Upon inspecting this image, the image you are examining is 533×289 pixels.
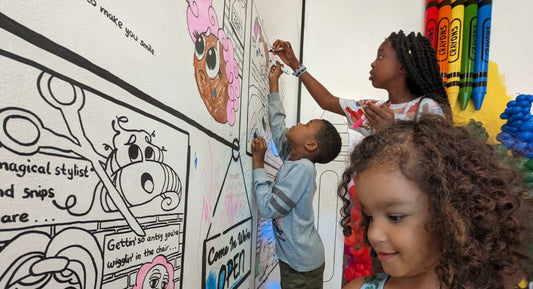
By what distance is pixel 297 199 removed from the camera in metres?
1.05

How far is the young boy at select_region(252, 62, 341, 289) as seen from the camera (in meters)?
1.04

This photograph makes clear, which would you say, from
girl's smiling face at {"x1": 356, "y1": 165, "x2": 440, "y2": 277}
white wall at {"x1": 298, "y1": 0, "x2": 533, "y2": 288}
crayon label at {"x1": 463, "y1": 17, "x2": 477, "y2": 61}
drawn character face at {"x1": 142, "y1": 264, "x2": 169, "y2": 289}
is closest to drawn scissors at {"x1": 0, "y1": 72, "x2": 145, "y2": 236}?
drawn character face at {"x1": 142, "y1": 264, "x2": 169, "y2": 289}

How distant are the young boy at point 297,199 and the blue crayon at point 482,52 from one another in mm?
1108

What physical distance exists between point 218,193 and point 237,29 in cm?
47

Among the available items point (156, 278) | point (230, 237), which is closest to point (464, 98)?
point (230, 237)

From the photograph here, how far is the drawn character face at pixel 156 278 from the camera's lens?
45 cm

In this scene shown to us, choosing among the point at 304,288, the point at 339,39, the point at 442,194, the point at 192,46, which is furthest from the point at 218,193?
the point at 339,39

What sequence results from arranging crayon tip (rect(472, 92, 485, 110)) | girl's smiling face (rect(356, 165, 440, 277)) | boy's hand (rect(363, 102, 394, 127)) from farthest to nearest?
crayon tip (rect(472, 92, 485, 110)) → boy's hand (rect(363, 102, 394, 127)) → girl's smiling face (rect(356, 165, 440, 277))

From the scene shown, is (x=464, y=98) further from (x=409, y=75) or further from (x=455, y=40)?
(x=409, y=75)

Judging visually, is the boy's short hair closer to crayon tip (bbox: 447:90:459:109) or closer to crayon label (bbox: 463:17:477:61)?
crayon tip (bbox: 447:90:459:109)

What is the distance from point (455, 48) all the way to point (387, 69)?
2.99 feet

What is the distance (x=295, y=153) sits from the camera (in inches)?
47.1

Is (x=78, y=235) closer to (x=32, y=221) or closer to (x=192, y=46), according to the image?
(x=32, y=221)

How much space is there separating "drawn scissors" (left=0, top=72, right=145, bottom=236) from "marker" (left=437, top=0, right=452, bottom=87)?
197cm
